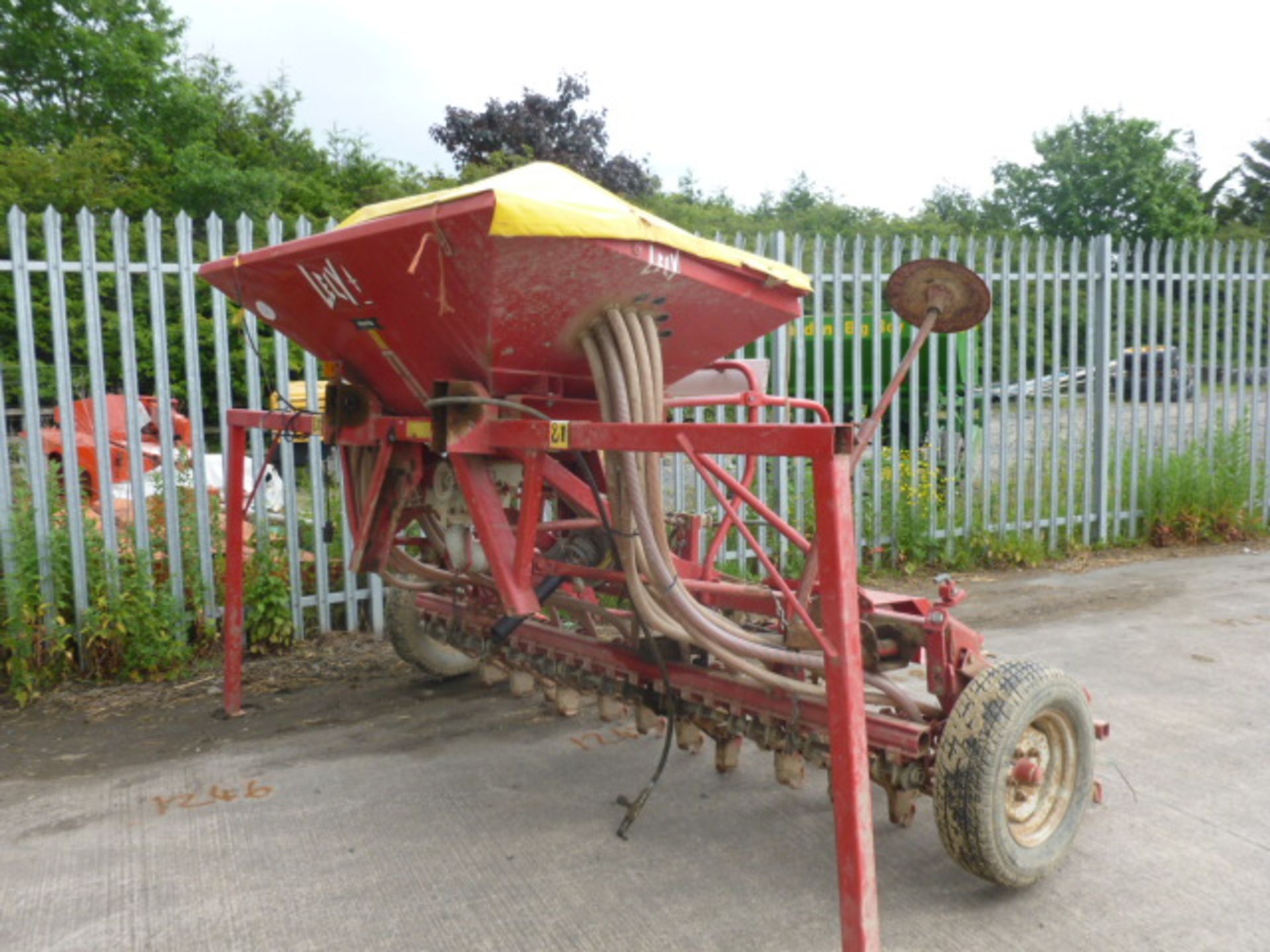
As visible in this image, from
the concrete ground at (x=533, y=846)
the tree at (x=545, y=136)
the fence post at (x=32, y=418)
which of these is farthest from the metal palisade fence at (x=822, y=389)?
the tree at (x=545, y=136)

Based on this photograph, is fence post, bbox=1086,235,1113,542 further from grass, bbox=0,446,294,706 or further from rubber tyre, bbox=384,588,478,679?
grass, bbox=0,446,294,706

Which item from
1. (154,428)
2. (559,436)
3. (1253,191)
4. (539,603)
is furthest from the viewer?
(1253,191)

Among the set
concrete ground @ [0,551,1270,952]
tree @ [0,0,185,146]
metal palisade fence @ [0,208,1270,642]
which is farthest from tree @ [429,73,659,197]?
concrete ground @ [0,551,1270,952]

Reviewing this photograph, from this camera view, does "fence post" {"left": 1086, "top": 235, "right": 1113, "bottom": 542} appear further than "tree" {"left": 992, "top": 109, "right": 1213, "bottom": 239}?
No

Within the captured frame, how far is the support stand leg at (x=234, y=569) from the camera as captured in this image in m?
4.52

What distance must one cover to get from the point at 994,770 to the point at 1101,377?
640cm

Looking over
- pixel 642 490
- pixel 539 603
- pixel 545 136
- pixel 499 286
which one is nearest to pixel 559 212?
pixel 499 286

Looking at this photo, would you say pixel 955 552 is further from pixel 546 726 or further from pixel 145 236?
pixel 145 236

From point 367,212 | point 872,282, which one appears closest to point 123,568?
point 367,212

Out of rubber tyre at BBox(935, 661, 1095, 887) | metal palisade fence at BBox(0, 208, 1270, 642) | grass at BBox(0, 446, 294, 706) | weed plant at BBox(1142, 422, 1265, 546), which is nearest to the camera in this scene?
rubber tyre at BBox(935, 661, 1095, 887)

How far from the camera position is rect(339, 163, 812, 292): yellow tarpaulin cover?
2.69 meters

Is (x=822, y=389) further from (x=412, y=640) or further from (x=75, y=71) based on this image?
(x=75, y=71)

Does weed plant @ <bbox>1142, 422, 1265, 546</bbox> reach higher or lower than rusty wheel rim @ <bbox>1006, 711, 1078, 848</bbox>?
higher

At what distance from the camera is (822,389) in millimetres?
7145
